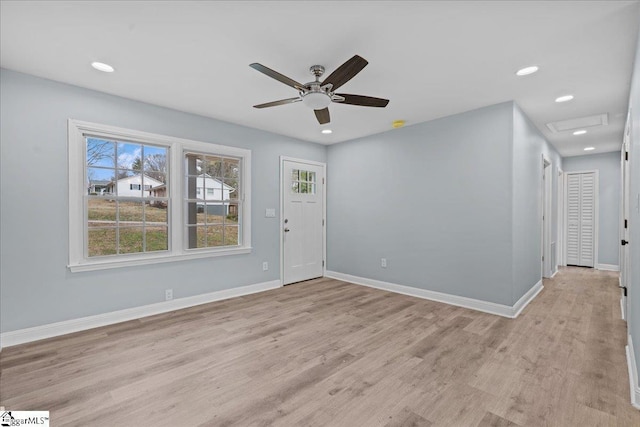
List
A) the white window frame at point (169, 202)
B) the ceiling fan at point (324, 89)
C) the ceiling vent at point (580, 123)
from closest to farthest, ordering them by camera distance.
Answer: the ceiling fan at point (324, 89), the white window frame at point (169, 202), the ceiling vent at point (580, 123)

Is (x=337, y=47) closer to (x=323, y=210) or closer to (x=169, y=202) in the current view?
(x=169, y=202)

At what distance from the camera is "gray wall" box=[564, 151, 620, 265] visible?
240 inches

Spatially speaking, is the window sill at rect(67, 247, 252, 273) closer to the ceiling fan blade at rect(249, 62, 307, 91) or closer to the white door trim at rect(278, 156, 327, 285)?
the white door trim at rect(278, 156, 327, 285)

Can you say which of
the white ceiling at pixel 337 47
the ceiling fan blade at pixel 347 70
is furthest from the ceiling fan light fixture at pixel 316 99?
the white ceiling at pixel 337 47

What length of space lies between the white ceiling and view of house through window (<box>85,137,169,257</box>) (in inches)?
26.0

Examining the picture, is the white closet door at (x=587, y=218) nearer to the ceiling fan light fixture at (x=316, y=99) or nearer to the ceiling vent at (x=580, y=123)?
the ceiling vent at (x=580, y=123)

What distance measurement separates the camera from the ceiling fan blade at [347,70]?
2.02 meters

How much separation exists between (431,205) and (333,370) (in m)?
2.76

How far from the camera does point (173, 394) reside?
2012mm

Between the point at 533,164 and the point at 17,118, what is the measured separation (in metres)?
6.06

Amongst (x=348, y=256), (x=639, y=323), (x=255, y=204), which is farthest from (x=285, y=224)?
(x=639, y=323)

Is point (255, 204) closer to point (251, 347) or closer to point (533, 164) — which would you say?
point (251, 347)

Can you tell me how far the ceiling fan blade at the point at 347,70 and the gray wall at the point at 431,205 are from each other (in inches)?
89.7

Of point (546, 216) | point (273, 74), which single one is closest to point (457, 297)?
point (546, 216)
